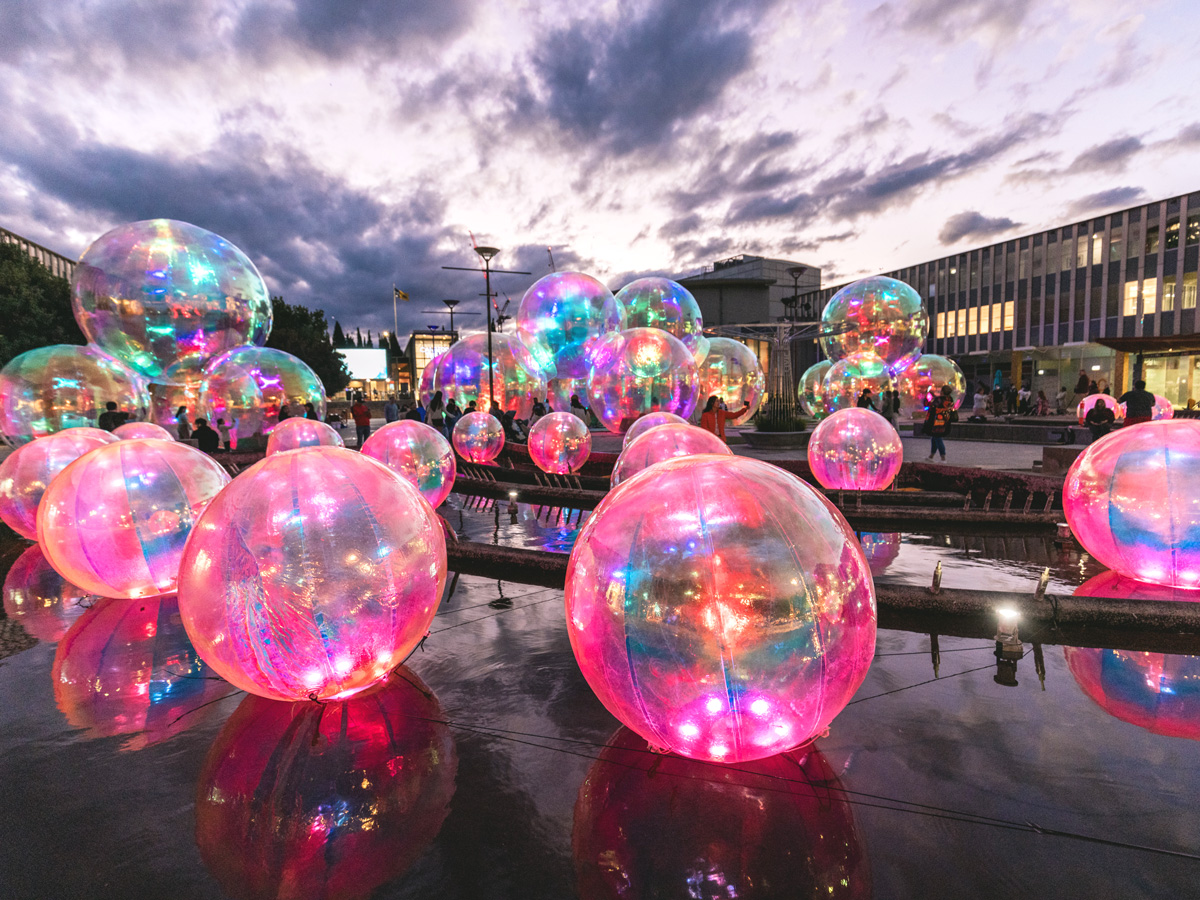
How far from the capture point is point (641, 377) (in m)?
12.6

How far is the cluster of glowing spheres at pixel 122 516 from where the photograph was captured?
4809 mm

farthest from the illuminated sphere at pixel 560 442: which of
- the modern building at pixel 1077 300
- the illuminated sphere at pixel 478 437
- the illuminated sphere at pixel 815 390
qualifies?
the modern building at pixel 1077 300

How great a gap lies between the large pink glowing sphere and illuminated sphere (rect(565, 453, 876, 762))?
1.23 metres

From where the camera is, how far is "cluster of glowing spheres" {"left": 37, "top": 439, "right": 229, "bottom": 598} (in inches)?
189

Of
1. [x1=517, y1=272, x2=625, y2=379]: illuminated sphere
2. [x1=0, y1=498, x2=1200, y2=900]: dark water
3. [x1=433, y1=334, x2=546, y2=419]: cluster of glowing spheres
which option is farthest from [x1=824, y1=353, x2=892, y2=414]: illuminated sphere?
[x1=0, y1=498, x2=1200, y2=900]: dark water

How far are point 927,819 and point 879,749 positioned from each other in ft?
1.64

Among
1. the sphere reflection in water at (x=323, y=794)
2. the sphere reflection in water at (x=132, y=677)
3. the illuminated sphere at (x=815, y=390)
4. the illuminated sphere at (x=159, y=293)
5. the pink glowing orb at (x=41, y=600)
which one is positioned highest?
the illuminated sphere at (x=159, y=293)

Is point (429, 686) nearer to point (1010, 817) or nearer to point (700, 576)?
point (700, 576)

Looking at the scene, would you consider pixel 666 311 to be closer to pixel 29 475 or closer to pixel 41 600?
pixel 29 475

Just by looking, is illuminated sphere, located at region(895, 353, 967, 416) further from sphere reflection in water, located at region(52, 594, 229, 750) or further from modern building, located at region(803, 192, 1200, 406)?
sphere reflection in water, located at region(52, 594, 229, 750)

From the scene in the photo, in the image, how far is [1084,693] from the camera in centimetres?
351

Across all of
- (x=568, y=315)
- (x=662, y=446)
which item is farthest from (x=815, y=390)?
(x=662, y=446)

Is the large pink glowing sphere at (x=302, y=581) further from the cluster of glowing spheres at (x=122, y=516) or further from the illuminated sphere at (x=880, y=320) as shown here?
the illuminated sphere at (x=880, y=320)

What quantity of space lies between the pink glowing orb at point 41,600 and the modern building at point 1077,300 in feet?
128
